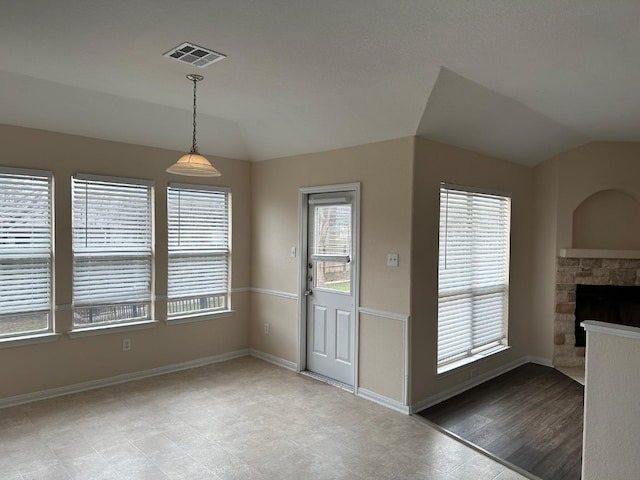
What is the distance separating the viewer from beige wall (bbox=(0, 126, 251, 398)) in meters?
4.06

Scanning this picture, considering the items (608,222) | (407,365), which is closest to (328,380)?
(407,365)

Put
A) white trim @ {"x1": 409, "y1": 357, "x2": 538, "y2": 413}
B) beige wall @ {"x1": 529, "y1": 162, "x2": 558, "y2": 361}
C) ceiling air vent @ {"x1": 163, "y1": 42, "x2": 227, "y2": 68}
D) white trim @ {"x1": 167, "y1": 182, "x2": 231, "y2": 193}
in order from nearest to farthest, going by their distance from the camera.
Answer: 1. ceiling air vent @ {"x1": 163, "y1": 42, "x2": 227, "y2": 68}
2. white trim @ {"x1": 409, "y1": 357, "x2": 538, "y2": 413}
3. white trim @ {"x1": 167, "y1": 182, "x2": 231, "y2": 193}
4. beige wall @ {"x1": 529, "y1": 162, "x2": 558, "y2": 361}

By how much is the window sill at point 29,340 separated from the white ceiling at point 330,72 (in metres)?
1.98

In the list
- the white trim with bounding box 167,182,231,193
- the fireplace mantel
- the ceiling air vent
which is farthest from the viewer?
the fireplace mantel

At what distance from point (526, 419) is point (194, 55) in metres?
4.08

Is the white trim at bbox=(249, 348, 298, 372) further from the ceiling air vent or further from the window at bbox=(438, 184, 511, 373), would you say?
the ceiling air vent

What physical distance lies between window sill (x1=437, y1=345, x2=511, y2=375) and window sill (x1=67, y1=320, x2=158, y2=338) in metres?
3.18

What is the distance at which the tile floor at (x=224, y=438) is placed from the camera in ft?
9.90

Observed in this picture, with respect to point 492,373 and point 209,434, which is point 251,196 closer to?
point 209,434

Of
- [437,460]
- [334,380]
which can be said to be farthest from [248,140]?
[437,460]

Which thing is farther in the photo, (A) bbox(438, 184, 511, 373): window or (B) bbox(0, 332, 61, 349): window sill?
(A) bbox(438, 184, 511, 373): window

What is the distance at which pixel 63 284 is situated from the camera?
429cm

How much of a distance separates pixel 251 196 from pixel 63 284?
2419 millimetres

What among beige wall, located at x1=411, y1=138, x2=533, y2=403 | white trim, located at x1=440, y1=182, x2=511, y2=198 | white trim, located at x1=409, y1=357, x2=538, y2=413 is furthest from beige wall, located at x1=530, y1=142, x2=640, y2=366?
beige wall, located at x1=411, y1=138, x2=533, y2=403
